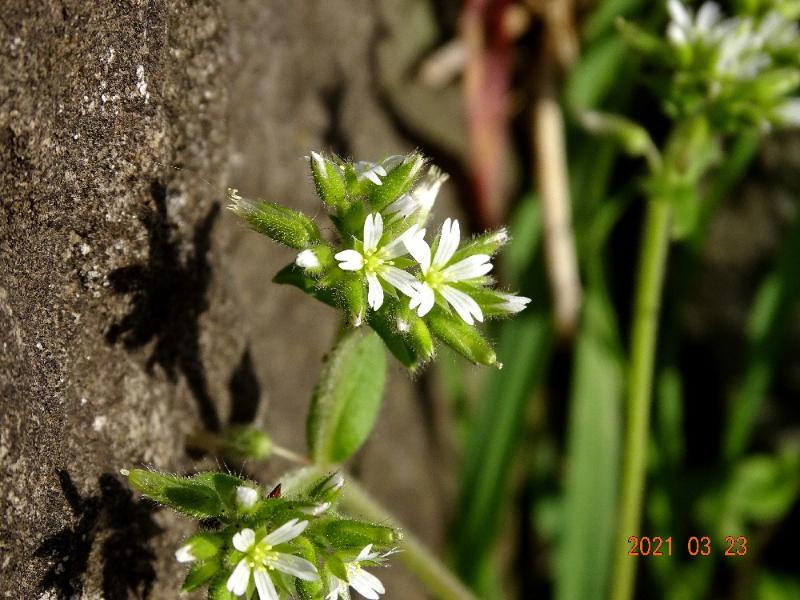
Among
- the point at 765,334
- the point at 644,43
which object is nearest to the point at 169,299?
the point at 644,43

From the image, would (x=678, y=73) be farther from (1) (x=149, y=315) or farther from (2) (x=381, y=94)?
(1) (x=149, y=315)

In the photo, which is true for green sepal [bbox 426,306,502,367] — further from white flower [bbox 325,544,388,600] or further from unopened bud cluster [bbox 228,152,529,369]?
white flower [bbox 325,544,388,600]

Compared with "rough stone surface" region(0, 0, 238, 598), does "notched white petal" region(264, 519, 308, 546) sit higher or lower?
lower

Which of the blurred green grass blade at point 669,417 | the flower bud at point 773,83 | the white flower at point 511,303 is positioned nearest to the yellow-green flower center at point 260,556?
the white flower at point 511,303

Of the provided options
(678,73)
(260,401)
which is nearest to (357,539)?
(260,401)

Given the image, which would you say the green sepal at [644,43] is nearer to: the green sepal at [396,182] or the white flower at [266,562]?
the green sepal at [396,182]

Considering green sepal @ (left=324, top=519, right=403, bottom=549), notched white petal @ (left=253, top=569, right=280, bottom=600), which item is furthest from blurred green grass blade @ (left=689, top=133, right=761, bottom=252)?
notched white petal @ (left=253, top=569, right=280, bottom=600)
